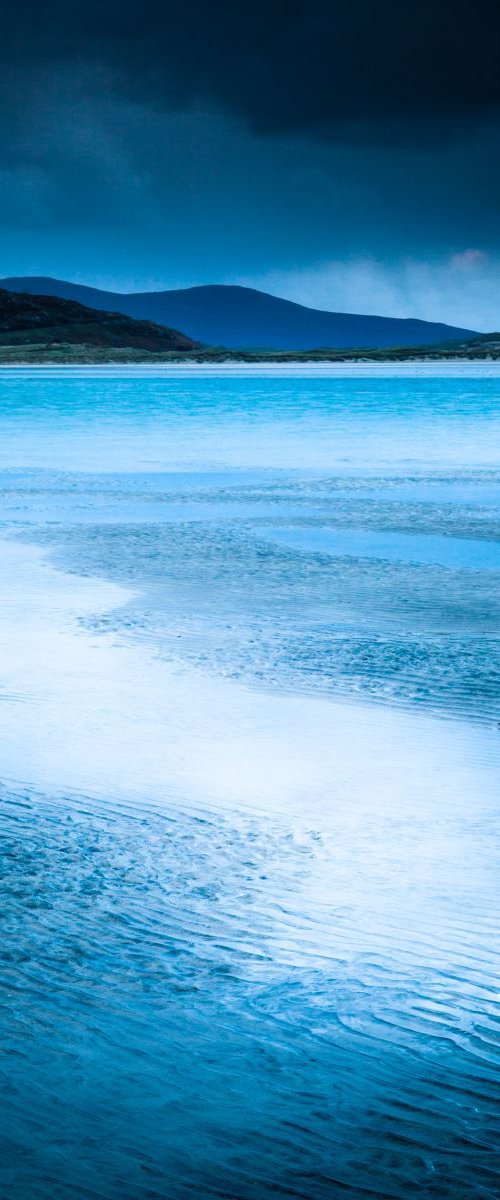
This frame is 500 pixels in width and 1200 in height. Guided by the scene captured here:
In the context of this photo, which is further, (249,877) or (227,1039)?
(249,877)

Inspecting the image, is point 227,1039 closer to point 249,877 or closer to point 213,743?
point 249,877

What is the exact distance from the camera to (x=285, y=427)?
31.7 meters

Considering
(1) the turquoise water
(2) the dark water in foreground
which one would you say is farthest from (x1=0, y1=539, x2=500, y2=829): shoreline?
(2) the dark water in foreground

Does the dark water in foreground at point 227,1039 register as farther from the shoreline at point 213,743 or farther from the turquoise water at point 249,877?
the shoreline at point 213,743

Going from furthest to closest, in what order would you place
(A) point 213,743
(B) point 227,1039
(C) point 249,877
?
(A) point 213,743, (C) point 249,877, (B) point 227,1039

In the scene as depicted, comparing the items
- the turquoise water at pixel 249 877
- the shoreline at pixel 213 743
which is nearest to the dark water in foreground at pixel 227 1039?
the turquoise water at pixel 249 877

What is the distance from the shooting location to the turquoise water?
2.76m

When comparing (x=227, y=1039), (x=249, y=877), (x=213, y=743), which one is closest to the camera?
(x=227, y=1039)

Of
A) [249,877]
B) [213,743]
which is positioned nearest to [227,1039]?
[249,877]

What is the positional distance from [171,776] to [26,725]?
3.28 ft

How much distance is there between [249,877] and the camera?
4113 mm

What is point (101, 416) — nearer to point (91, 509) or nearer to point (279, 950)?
point (91, 509)

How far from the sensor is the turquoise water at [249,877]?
9.05 ft

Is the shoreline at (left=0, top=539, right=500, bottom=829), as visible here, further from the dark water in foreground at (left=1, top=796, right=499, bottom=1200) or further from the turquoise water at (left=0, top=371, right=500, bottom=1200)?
the dark water in foreground at (left=1, top=796, right=499, bottom=1200)
